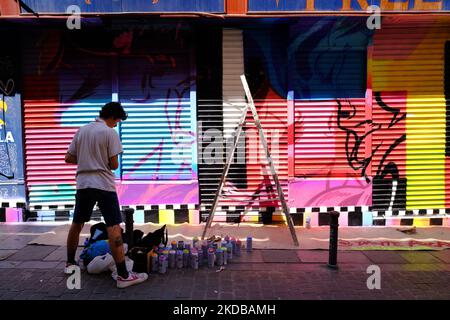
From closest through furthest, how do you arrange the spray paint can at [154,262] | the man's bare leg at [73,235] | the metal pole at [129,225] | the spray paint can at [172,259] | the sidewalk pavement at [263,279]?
1. the sidewalk pavement at [263,279]
2. the man's bare leg at [73,235]
3. the spray paint can at [154,262]
4. the spray paint can at [172,259]
5. the metal pole at [129,225]

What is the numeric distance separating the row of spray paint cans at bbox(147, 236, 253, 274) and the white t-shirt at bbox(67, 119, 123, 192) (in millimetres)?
1112

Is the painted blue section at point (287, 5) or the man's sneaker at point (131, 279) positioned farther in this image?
the painted blue section at point (287, 5)

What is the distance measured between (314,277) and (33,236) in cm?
449

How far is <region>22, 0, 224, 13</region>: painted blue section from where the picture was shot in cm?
674

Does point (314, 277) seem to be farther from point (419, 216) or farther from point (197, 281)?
point (419, 216)

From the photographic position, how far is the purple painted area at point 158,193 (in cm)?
759

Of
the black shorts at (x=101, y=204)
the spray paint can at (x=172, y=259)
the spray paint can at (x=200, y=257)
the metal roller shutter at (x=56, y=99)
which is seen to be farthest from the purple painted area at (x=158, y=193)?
the black shorts at (x=101, y=204)

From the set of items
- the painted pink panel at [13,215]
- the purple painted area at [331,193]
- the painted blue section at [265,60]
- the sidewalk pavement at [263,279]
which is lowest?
the sidewalk pavement at [263,279]

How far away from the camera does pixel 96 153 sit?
15.7 ft

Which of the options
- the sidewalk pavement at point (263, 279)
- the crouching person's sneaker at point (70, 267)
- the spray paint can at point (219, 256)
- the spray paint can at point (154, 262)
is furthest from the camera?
the spray paint can at point (219, 256)

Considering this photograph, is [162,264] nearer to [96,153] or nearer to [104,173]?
[104,173]

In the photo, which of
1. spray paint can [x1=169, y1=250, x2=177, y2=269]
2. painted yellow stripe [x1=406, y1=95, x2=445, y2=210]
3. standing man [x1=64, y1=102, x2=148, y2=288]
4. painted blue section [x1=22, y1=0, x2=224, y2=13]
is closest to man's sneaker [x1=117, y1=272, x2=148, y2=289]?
standing man [x1=64, y1=102, x2=148, y2=288]

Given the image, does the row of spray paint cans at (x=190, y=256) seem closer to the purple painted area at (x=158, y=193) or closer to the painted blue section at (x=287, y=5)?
the purple painted area at (x=158, y=193)

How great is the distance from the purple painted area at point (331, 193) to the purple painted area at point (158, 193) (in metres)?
1.76
